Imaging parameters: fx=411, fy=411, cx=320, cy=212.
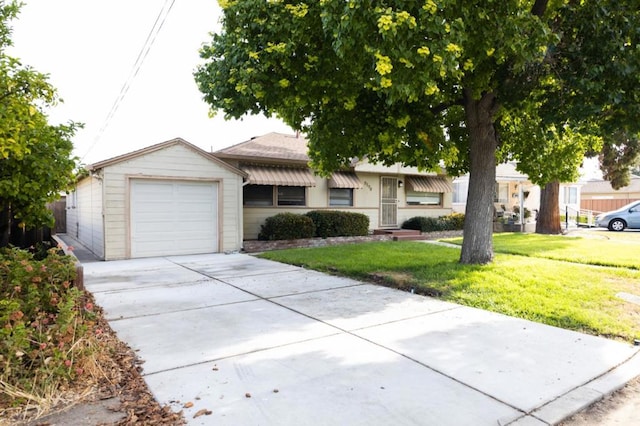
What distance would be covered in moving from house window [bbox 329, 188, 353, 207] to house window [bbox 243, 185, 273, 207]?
2.65 m

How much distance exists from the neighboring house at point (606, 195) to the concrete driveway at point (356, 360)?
34.7 meters

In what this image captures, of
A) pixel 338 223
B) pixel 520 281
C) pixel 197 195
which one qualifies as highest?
pixel 197 195

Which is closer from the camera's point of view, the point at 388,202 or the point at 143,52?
the point at 143,52

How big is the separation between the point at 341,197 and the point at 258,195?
3.62 meters

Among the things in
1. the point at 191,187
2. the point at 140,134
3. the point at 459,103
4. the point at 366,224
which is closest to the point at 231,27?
the point at 459,103

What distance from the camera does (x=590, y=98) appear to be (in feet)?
21.9

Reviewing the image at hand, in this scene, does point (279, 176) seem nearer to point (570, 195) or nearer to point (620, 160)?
point (620, 160)

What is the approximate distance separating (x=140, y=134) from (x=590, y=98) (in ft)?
95.3

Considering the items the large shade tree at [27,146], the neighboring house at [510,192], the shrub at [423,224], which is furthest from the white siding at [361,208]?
the large shade tree at [27,146]

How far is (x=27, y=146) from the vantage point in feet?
18.4

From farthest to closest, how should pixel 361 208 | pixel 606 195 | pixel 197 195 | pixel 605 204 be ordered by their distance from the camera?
pixel 606 195 → pixel 605 204 → pixel 361 208 → pixel 197 195

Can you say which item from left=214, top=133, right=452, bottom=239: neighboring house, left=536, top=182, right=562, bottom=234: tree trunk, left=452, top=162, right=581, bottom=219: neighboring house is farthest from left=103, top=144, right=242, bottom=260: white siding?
left=452, top=162, right=581, bottom=219: neighboring house

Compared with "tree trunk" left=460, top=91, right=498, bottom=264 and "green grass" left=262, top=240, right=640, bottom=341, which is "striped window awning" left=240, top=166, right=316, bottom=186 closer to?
"green grass" left=262, top=240, right=640, bottom=341

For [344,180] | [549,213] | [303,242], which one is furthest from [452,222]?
[303,242]
